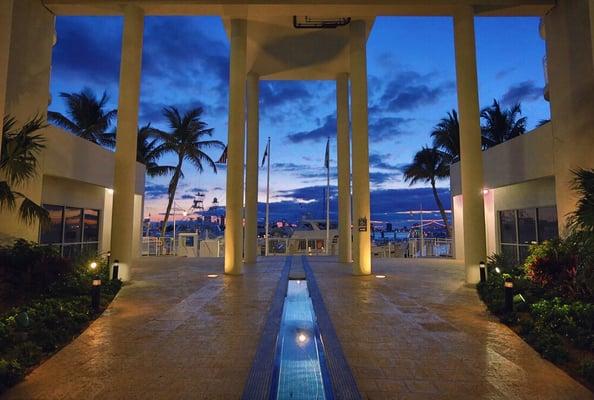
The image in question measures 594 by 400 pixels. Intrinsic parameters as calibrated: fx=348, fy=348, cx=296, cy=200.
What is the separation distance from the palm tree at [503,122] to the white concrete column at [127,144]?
26.1 m

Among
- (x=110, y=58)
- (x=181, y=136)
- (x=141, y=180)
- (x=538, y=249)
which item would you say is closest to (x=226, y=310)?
(x=538, y=249)

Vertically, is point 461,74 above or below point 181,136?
below

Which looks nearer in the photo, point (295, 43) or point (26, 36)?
point (26, 36)

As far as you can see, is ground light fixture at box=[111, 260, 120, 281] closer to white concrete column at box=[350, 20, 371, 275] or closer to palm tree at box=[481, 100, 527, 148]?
white concrete column at box=[350, 20, 371, 275]

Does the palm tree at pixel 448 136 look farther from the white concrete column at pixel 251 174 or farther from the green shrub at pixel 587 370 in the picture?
the green shrub at pixel 587 370

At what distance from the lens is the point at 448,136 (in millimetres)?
26859

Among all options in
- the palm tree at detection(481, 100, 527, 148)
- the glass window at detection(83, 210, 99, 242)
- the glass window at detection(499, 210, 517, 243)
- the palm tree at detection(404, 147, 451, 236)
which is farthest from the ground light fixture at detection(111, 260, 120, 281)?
the palm tree at detection(481, 100, 527, 148)

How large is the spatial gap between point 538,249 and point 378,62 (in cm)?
2030

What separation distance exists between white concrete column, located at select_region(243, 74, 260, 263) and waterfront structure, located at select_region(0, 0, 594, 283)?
3221 millimetres

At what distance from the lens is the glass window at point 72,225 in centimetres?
1375

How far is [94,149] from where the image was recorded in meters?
13.8

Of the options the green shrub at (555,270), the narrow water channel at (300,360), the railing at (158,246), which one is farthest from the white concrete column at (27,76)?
the railing at (158,246)

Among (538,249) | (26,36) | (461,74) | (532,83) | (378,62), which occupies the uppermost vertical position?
(532,83)

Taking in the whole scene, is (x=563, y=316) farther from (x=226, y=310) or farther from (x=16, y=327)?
(x=16, y=327)
